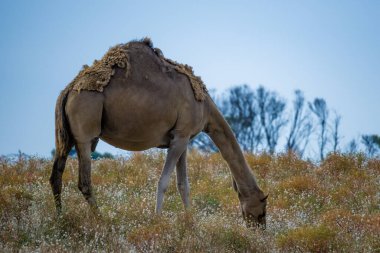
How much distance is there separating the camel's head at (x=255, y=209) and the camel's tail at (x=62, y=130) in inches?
124

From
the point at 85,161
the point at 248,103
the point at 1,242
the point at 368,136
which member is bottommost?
the point at 1,242

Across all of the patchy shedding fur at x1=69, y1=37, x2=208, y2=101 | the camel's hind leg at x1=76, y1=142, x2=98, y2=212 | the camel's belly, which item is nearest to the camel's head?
the camel's belly

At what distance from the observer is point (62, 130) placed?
31.1 ft

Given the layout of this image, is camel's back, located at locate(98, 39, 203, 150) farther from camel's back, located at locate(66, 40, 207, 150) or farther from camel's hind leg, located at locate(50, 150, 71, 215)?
camel's hind leg, located at locate(50, 150, 71, 215)

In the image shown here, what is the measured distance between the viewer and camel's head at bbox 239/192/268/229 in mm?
10859

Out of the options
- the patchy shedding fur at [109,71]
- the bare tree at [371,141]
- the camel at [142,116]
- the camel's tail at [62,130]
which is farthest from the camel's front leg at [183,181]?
the bare tree at [371,141]

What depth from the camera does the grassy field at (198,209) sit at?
859 centimetres

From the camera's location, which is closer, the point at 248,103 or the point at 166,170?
the point at 166,170

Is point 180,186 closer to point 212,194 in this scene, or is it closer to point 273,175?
point 212,194

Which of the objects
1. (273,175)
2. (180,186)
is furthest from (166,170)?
(273,175)

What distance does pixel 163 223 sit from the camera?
8.89 metres

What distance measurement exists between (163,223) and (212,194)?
4481mm

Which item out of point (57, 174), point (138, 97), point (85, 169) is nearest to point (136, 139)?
point (138, 97)

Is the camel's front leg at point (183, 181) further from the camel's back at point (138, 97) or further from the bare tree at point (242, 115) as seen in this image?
the bare tree at point (242, 115)
